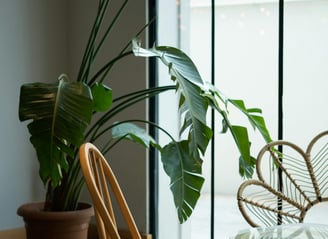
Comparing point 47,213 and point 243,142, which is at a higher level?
point 243,142

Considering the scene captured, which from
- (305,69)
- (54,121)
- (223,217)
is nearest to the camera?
(54,121)

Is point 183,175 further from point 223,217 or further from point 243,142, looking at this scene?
point 223,217

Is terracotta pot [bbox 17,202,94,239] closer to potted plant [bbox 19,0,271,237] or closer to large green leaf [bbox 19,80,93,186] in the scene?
potted plant [bbox 19,0,271,237]

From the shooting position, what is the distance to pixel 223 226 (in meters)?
A: 2.99

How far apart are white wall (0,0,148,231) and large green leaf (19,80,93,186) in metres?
0.86

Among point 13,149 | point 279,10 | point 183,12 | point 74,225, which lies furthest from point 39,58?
point 279,10

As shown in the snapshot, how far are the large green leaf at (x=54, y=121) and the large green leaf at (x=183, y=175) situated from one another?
458 mm

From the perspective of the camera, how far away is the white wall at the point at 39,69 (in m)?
2.74

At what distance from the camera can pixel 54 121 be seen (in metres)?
1.88

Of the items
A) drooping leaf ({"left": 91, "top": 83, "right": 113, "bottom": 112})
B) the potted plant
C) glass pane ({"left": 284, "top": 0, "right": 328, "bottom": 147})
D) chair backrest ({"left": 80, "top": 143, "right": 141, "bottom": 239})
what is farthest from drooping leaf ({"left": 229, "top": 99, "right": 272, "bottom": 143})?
chair backrest ({"left": 80, "top": 143, "right": 141, "bottom": 239})

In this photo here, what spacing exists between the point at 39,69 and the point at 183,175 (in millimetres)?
1216

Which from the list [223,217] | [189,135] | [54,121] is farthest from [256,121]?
[54,121]

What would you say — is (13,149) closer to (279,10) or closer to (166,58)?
(166,58)

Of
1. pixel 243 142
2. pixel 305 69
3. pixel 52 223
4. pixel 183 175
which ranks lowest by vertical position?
pixel 52 223
